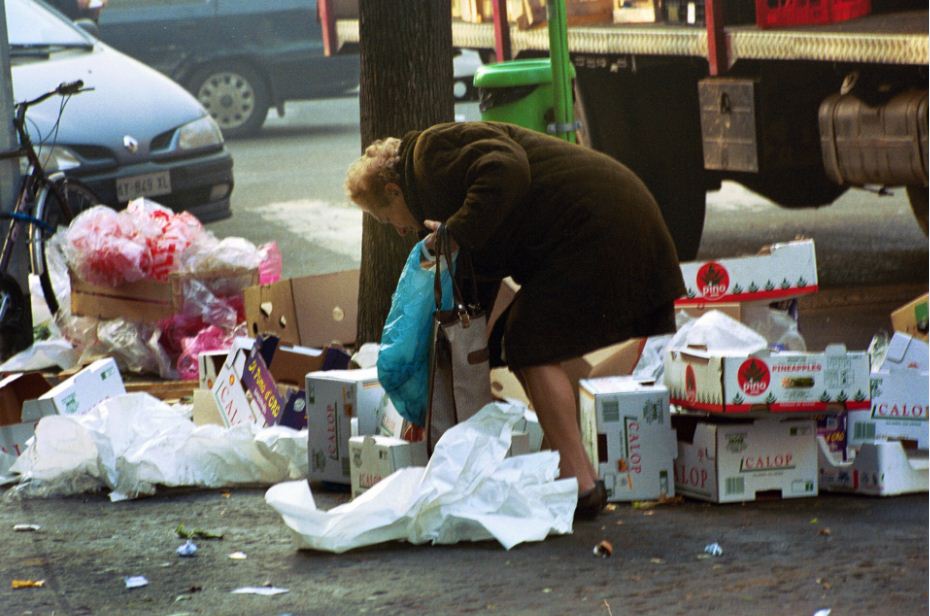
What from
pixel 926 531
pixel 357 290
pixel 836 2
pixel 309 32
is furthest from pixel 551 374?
pixel 309 32

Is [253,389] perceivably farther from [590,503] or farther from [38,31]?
[38,31]

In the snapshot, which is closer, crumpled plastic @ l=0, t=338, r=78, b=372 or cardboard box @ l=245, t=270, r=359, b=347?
cardboard box @ l=245, t=270, r=359, b=347

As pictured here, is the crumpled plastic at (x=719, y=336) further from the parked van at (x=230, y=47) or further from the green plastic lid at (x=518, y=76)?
the parked van at (x=230, y=47)

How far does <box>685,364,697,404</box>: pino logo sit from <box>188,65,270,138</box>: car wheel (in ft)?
38.0

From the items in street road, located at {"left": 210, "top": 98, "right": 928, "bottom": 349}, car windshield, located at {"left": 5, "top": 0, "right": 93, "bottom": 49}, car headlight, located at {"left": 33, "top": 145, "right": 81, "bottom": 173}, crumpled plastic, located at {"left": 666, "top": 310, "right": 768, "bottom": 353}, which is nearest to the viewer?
crumpled plastic, located at {"left": 666, "top": 310, "right": 768, "bottom": 353}

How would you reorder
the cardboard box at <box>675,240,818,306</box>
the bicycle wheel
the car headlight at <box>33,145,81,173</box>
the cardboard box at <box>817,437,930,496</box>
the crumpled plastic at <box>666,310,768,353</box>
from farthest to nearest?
the car headlight at <box>33,145,81,173</box>
the bicycle wheel
the cardboard box at <box>675,240,818,306</box>
the crumpled plastic at <box>666,310,768,353</box>
the cardboard box at <box>817,437,930,496</box>

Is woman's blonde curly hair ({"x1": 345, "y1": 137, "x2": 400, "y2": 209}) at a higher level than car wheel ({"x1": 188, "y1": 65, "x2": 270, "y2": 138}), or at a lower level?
higher

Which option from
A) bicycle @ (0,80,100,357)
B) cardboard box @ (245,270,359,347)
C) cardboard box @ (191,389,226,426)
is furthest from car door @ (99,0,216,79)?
cardboard box @ (191,389,226,426)

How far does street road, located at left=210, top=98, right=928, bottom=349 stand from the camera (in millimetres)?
7777

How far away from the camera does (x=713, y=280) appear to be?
5629mm

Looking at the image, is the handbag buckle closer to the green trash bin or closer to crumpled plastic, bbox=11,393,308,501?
crumpled plastic, bbox=11,393,308,501

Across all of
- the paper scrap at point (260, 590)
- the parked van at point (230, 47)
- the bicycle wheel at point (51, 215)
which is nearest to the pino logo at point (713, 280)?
the paper scrap at point (260, 590)

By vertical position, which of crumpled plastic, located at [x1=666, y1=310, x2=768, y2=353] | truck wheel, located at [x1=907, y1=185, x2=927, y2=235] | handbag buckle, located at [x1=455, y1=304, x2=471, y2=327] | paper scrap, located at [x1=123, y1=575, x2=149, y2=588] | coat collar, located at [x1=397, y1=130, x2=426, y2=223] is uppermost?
coat collar, located at [x1=397, y1=130, x2=426, y2=223]

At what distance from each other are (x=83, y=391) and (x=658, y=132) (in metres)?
4.10
